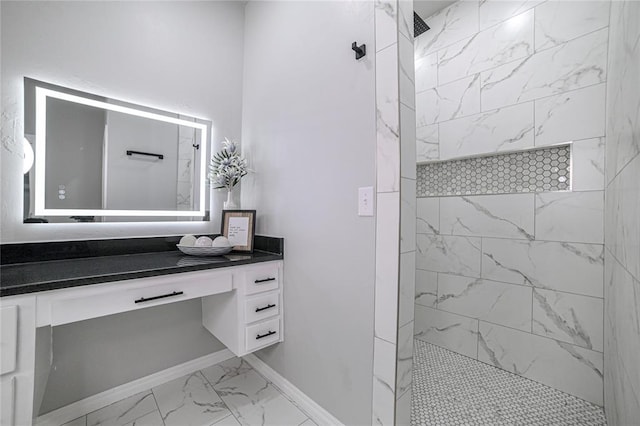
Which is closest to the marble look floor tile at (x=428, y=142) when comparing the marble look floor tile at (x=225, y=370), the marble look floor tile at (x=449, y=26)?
the marble look floor tile at (x=449, y=26)

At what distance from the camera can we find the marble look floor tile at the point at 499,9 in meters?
1.81

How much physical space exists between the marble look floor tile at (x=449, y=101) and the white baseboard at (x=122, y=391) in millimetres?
2572

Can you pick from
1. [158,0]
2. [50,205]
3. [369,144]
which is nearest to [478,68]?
[369,144]

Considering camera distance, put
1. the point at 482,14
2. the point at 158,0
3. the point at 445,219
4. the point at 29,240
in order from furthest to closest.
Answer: the point at 445,219 < the point at 482,14 < the point at 158,0 < the point at 29,240

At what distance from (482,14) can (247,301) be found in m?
2.68

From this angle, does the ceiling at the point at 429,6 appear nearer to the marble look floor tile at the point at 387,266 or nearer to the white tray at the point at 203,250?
the marble look floor tile at the point at 387,266

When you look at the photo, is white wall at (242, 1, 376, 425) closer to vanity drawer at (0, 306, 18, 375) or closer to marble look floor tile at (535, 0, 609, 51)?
vanity drawer at (0, 306, 18, 375)

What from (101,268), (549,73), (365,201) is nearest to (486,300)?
(365,201)

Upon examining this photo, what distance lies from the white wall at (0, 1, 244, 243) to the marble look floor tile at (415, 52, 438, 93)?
157cm

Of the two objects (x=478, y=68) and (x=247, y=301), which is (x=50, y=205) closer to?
(x=247, y=301)

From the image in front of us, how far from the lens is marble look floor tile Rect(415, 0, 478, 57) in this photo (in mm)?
2088

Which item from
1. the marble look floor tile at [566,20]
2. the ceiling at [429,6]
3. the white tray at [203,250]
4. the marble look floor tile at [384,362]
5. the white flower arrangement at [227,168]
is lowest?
the marble look floor tile at [384,362]

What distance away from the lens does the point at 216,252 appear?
5.18 ft

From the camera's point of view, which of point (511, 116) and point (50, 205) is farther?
point (511, 116)
